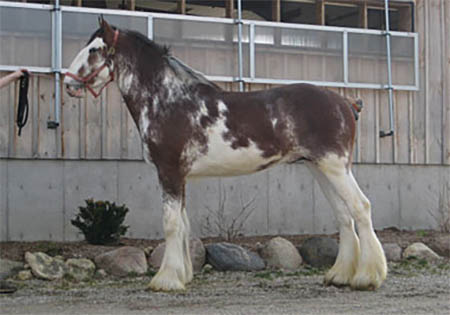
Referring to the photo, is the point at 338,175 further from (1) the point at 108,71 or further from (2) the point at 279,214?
(2) the point at 279,214

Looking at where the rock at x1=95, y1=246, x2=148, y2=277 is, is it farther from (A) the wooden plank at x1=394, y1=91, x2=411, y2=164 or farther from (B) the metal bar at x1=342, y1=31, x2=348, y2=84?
(A) the wooden plank at x1=394, y1=91, x2=411, y2=164

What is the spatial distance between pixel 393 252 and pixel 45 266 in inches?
173

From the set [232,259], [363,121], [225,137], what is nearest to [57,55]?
[232,259]

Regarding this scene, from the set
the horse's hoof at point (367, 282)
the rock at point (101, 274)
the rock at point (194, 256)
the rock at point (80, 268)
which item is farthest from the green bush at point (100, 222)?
the horse's hoof at point (367, 282)

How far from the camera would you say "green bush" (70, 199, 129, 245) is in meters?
9.25

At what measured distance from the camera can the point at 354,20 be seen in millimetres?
12328

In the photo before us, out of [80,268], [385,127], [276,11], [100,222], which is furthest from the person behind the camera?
[385,127]

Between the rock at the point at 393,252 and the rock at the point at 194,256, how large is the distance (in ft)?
8.14

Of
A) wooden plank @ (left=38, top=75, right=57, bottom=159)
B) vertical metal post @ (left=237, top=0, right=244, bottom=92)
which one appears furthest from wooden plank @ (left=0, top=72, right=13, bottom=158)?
vertical metal post @ (left=237, top=0, right=244, bottom=92)

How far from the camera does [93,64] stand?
7.11m

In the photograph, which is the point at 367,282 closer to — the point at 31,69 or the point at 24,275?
the point at 24,275

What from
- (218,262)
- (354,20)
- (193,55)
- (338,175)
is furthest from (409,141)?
(338,175)

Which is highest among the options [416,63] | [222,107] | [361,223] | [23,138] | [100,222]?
[416,63]

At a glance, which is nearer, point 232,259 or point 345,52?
point 232,259
